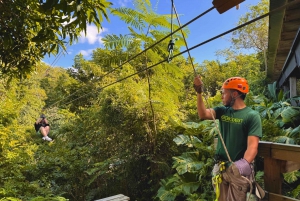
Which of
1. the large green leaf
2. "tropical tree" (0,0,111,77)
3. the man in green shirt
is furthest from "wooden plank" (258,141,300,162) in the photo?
the large green leaf

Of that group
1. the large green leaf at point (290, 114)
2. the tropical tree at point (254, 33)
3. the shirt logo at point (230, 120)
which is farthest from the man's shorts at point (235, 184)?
the tropical tree at point (254, 33)

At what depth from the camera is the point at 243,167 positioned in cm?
166

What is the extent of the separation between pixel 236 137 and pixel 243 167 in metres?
0.26

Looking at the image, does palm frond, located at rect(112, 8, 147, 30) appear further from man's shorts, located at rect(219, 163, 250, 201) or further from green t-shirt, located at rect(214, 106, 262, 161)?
man's shorts, located at rect(219, 163, 250, 201)

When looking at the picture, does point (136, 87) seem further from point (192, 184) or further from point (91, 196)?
point (91, 196)

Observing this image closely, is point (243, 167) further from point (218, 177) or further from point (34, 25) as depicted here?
point (34, 25)

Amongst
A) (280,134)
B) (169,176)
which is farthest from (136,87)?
(280,134)

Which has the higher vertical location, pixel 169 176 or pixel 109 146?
pixel 109 146

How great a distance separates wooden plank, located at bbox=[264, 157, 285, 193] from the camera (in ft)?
5.83

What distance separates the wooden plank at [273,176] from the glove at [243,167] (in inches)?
10.1

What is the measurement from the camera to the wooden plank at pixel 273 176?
70.0 inches

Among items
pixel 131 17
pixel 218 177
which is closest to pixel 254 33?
pixel 131 17

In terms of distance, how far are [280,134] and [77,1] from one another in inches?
139

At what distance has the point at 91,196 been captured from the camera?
4.22 meters
